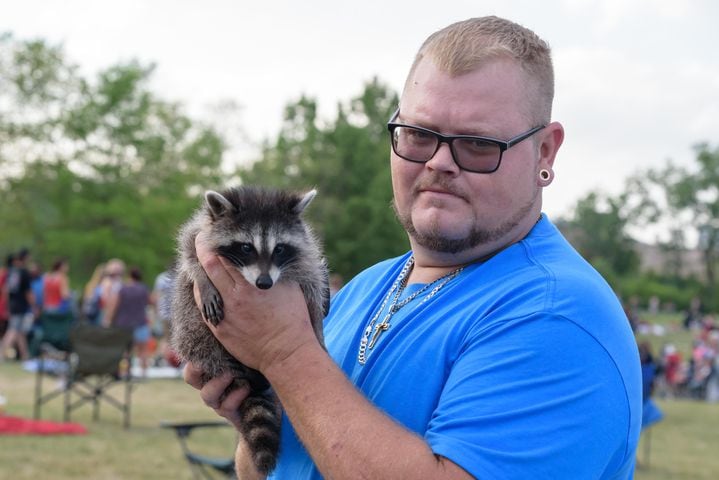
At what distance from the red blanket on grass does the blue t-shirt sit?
9.25 meters

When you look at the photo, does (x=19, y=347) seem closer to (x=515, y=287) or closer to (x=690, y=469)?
(x=690, y=469)

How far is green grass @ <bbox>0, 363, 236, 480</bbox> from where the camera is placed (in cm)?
898

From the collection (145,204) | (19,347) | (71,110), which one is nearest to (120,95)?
(71,110)

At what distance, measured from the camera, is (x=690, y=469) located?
1158 centimetres

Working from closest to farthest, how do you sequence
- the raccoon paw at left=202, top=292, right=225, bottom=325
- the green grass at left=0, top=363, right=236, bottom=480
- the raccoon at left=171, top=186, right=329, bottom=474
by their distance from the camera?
the raccoon paw at left=202, top=292, right=225, bottom=325 < the raccoon at left=171, top=186, right=329, bottom=474 < the green grass at left=0, top=363, right=236, bottom=480

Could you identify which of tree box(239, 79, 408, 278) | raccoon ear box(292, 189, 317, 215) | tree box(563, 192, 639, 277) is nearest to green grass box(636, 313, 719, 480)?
raccoon ear box(292, 189, 317, 215)

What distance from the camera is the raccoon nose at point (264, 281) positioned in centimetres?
273

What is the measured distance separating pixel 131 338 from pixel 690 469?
8201 millimetres

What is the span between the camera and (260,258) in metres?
3.26

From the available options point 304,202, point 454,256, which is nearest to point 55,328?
point 304,202

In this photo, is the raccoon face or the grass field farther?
the grass field

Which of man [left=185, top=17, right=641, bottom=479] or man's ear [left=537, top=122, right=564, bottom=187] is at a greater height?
man's ear [left=537, top=122, right=564, bottom=187]

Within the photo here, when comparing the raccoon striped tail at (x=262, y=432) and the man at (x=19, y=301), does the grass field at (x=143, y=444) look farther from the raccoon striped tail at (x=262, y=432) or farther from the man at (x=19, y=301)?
the raccoon striped tail at (x=262, y=432)

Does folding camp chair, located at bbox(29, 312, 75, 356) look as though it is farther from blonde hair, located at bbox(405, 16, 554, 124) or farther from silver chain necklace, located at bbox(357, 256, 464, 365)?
blonde hair, located at bbox(405, 16, 554, 124)
